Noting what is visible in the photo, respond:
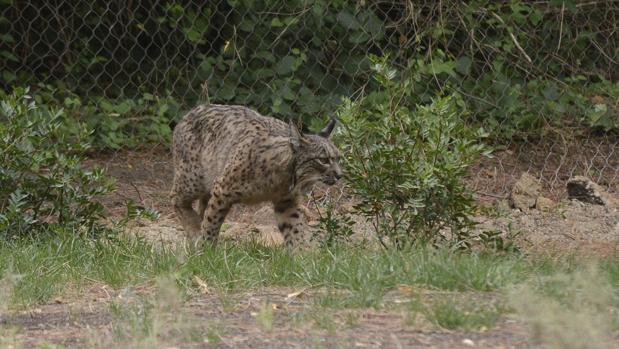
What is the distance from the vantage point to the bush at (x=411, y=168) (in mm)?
6539

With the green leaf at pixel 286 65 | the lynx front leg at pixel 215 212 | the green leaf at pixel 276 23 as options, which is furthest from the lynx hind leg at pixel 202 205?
the green leaf at pixel 276 23

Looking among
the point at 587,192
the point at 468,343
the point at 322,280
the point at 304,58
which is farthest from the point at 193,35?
the point at 468,343

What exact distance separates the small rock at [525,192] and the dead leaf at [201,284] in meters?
3.82

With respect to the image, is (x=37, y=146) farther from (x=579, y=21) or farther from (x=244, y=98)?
(x=579, y=21)

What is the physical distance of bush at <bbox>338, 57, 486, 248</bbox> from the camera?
6.54 m

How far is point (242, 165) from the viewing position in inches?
285

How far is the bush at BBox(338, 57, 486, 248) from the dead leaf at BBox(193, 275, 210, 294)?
4.19 feet

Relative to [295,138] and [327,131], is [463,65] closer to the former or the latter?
[327,131]

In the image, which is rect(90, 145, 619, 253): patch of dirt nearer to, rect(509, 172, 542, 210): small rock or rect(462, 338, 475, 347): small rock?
rect(509, 172, 542, 210): small rock

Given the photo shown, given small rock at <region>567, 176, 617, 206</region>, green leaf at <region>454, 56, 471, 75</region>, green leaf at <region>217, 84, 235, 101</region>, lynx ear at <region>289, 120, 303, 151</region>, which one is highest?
green leaf at <region>454, 56, 471, 75</region>

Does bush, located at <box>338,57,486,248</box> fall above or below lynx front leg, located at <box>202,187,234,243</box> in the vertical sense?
above

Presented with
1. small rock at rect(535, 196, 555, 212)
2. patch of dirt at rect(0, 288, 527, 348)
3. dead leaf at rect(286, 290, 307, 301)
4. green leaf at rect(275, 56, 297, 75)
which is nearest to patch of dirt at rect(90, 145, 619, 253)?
small rock at rect(535, 196, 555, 212)

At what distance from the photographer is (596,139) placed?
10.6 metres

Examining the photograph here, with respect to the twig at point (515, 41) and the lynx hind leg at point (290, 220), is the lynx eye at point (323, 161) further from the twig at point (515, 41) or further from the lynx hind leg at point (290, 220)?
the twig at point (515, 41)
